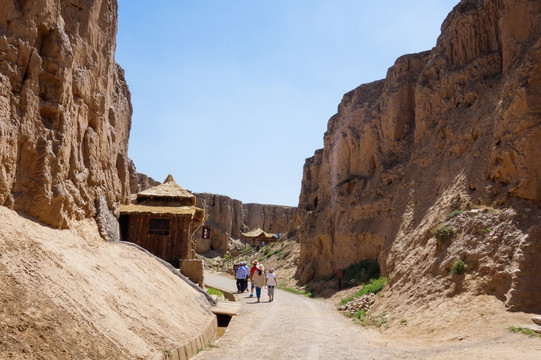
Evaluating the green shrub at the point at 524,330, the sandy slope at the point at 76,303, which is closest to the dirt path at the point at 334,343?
the green shrub at the point at 524,330

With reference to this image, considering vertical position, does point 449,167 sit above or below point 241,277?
above

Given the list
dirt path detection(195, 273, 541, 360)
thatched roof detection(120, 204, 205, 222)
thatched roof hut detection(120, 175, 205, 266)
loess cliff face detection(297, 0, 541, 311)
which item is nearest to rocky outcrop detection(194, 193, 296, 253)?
loess cliff face detection(297, 0, 541, 311)

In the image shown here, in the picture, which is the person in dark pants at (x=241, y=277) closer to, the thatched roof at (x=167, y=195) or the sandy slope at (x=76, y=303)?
the thatched roof at (x=167, y=195)

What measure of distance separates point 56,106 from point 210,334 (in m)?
7.43

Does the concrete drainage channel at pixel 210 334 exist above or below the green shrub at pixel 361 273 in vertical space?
below

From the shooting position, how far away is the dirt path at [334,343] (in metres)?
8.91

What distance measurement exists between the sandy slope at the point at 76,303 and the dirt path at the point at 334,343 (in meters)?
1.34

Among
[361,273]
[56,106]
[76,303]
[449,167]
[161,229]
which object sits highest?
[449,167]

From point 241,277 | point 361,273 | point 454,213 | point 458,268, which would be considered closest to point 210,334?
point 458,268

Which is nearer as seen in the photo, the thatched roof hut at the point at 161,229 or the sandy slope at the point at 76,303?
the sandy slope at the point at 76,303

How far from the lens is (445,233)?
48.7 ft

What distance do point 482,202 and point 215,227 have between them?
50.7 meters

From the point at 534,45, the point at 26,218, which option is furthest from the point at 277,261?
the point at 26,218

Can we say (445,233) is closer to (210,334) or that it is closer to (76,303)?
(210,334)
